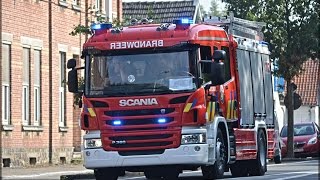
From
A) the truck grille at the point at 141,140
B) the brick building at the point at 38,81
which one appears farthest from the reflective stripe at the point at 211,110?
the brick building at the point at 38,81

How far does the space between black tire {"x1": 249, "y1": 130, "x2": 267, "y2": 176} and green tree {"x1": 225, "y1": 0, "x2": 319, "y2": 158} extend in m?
17.5

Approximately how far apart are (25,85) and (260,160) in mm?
10351

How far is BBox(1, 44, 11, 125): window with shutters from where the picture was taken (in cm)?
3456

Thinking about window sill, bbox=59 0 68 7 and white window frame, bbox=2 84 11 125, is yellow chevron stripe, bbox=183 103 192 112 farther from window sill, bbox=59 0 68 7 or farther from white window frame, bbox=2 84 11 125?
window sill, bbox=59 0 68 7

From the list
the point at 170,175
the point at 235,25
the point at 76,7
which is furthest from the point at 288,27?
the point at 170,175

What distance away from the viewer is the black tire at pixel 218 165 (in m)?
24.3

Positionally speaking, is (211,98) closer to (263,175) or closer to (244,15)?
(263,175)

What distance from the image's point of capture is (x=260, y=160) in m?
28.4

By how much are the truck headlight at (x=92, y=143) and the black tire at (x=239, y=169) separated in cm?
563

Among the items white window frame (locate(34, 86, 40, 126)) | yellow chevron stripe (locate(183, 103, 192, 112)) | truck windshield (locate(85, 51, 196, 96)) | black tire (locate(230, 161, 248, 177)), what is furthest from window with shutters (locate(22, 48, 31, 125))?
yellow chevron stripe (locate(183, 103, 192, 112))

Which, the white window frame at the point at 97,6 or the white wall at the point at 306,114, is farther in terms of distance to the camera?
the white wall at the point at 306,114

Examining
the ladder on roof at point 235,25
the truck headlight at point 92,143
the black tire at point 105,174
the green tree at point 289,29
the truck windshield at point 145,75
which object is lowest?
the black tire at point 105,174

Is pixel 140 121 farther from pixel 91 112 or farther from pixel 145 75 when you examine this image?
pixel 91 112

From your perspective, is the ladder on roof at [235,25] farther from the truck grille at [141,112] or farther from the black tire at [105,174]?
the black tire at [105,174]
